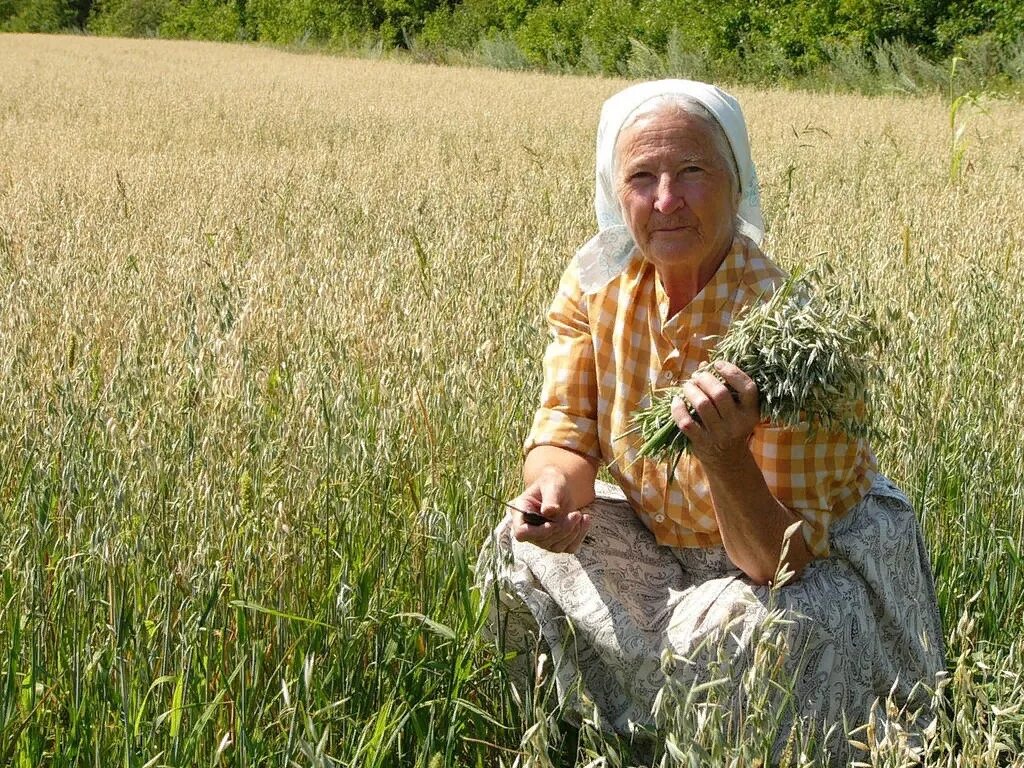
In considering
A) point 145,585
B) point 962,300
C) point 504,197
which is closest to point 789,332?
point 145,585

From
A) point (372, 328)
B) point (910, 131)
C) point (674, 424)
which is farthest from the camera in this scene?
point (910, 131)

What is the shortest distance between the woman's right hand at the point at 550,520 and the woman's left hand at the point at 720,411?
11.4 inches

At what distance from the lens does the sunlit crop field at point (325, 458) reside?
1655 mm

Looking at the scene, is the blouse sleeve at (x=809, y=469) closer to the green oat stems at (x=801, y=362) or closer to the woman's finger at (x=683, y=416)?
the green oat stems at (x=801, y=362)

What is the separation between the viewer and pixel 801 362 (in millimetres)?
1566

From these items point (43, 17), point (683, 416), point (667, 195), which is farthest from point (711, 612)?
point (43, 17)

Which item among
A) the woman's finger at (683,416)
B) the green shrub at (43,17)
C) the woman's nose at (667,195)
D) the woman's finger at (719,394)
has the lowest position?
the green shrub at (43,17)

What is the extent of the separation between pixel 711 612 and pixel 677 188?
651 millimetres

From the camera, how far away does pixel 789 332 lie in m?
1.58

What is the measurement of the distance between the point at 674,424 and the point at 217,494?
77 cm

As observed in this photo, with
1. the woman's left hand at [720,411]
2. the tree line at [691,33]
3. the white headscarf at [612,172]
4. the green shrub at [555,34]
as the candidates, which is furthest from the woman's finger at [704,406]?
the green shrub at [555,34]

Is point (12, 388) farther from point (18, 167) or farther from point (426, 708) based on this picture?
point (18, 167)

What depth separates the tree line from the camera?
683 inches

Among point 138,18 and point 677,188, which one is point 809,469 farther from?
point 138,18
